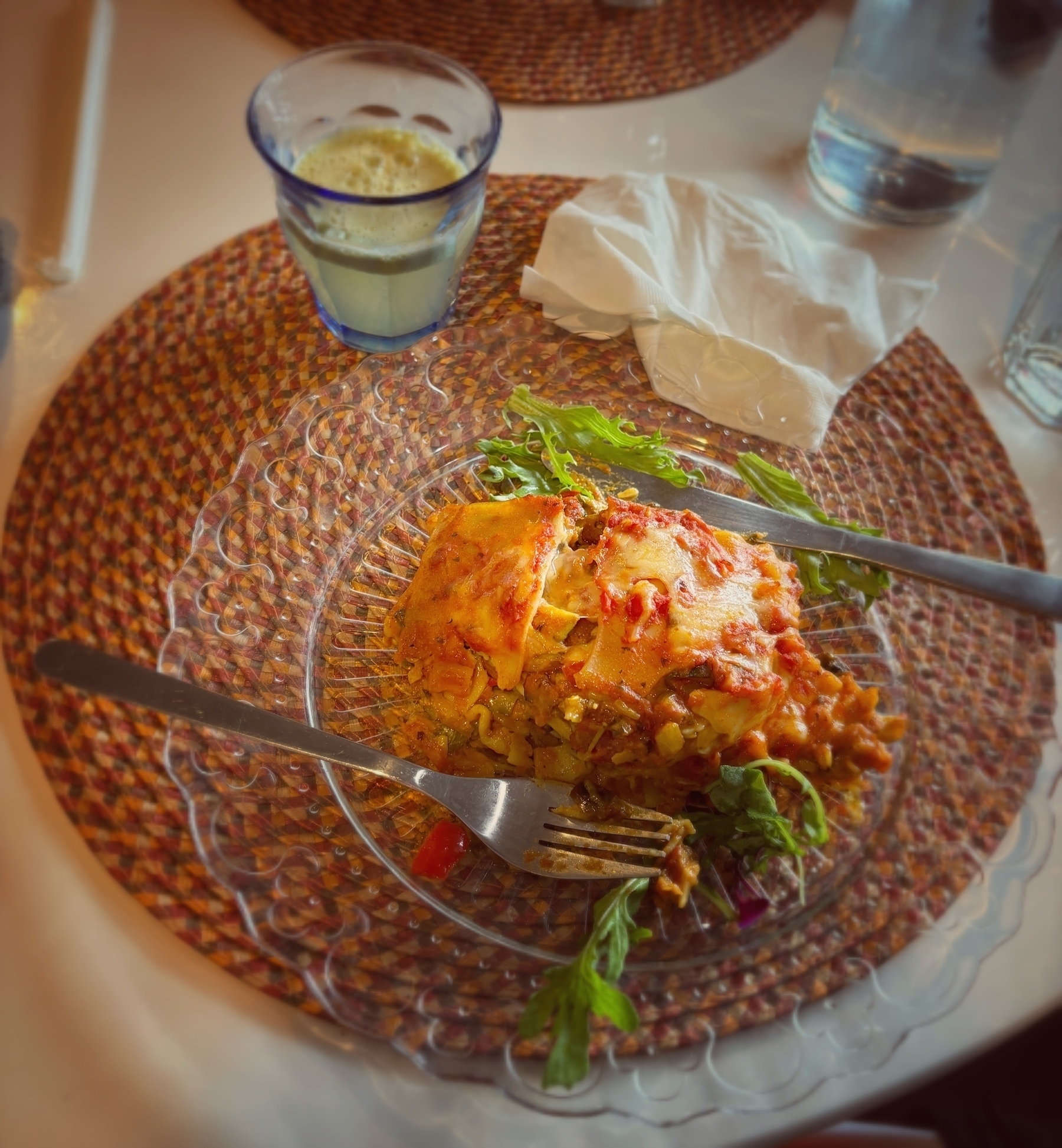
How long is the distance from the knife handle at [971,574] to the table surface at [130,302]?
1.10 feet

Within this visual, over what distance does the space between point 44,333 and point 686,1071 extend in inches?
63.5

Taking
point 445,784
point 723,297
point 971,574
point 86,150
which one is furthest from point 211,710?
point 86,150

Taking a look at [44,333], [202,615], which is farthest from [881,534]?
[44,333]

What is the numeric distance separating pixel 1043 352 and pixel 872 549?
0.76 m

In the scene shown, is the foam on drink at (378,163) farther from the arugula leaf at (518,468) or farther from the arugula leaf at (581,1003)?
the arugula leaf at (581,1003)

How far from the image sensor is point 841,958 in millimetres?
1159

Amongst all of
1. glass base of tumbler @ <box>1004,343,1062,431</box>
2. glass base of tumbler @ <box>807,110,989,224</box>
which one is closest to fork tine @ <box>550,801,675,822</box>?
glass base of tumbler @ <box>1004,343,1062,431</box>

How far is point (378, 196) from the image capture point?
5.28 feet

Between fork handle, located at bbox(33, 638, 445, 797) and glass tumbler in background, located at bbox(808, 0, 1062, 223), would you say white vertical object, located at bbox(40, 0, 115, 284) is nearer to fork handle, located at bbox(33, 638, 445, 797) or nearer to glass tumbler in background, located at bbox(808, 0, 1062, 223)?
fork handle, located at bbox(33, 638, 445, 797)

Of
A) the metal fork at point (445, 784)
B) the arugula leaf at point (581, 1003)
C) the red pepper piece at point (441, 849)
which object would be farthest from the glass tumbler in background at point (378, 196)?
the arugula leaf at point (581, 1003)

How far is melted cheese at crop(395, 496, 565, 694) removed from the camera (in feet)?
4.02

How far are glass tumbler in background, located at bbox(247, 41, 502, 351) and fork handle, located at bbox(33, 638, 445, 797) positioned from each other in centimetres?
77

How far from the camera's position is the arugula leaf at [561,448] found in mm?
1481

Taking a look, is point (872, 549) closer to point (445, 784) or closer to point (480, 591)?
point (480, 591)
